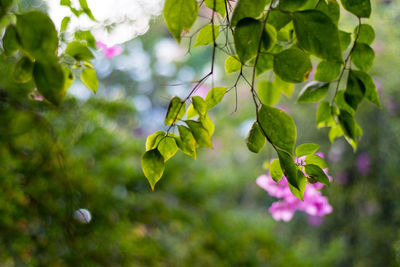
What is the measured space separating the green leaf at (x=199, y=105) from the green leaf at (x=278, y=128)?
0.17ft

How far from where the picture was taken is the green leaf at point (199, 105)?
0.31 meters

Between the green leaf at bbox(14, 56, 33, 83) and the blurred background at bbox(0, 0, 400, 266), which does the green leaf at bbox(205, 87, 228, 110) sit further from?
the green leaf at bbox(14, 56, 33, 83)

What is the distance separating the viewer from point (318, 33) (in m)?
0.24

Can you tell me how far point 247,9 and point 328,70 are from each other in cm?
17

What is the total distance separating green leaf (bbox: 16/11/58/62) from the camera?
0.19m

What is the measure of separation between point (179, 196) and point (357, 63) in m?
1.33

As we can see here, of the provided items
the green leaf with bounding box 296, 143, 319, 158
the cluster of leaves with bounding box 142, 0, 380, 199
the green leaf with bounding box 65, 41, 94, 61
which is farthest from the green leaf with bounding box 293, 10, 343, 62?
the green leaf with bounding box 65, 41, 94, 61

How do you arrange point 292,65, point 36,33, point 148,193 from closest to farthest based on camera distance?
point 36,33 < point 292,65 < point 148,193

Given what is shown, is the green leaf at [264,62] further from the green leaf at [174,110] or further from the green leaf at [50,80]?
the green leaf at [50,80]

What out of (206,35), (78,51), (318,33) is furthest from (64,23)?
(318,33)

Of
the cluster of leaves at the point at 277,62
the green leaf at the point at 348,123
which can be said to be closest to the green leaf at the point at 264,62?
the cluster of leaves at the point at 277,62

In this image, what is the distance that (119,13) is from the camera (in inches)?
23.0

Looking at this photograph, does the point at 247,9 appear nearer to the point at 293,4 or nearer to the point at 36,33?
the point at 293,4

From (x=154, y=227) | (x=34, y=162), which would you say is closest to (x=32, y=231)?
(x=34, y=162)
